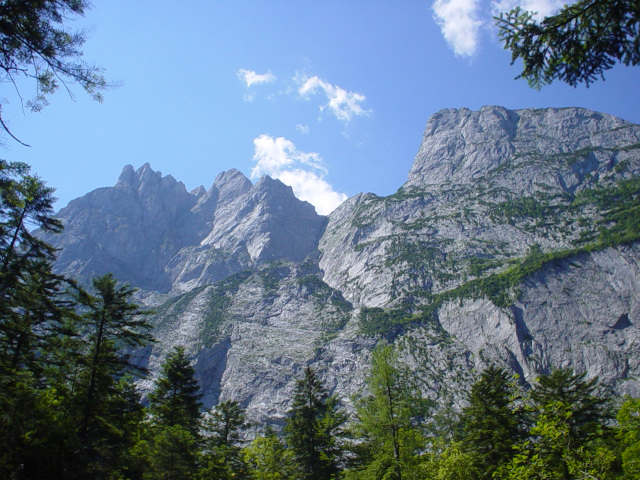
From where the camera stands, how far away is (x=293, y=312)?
6545 inches

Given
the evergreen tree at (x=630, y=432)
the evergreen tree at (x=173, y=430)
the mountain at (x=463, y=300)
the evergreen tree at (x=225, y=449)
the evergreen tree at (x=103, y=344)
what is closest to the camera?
the evergreen tree at (x=630, y=432)

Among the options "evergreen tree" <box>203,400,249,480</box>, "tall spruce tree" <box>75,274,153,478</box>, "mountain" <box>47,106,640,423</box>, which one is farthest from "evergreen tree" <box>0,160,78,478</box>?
"mountain" <box>47,106,640,423</box>

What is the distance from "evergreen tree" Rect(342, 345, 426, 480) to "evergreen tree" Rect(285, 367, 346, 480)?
7.17 meters

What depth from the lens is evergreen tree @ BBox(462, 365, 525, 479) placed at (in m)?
24.0

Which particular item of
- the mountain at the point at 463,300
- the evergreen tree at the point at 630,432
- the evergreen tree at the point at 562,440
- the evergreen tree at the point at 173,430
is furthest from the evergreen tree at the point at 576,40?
the mountain at the point at 463,300

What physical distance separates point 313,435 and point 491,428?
12.9m

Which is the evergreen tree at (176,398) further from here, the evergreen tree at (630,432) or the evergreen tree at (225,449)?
the evergreen tree at (630,432)

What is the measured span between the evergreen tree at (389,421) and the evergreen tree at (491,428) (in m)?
4.58

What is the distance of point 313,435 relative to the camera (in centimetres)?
2991

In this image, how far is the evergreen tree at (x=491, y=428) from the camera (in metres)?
24.0

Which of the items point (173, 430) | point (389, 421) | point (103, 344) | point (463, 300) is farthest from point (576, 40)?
point (463, 300)

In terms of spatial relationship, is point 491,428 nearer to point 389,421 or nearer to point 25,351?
point 389,421

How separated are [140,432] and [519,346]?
4532 inches

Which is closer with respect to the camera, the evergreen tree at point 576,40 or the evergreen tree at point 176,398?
the evergreen tree at point 576,40
